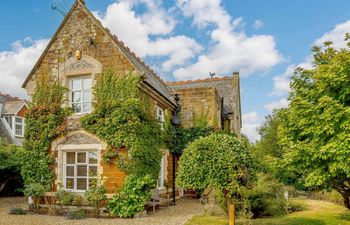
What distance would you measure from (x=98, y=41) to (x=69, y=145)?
5212mm

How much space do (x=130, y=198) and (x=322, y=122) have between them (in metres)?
8.19

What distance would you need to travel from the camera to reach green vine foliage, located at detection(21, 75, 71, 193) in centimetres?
1596

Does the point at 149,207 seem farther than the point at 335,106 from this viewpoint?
Yes

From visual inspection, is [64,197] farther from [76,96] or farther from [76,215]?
[76,96]

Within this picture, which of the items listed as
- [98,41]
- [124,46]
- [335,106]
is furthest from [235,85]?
[335,106]

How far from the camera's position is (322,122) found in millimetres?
11539

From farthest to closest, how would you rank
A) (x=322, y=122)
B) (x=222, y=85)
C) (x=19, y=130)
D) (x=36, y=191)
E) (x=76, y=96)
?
(x=19, y=130) < (x=222, y=85) < (x=76, y=96) < (x=36, y=191) < (x=322, y=122)

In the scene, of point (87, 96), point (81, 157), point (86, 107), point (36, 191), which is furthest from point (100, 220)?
point (87, 96)

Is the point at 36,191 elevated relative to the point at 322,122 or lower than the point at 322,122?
lower

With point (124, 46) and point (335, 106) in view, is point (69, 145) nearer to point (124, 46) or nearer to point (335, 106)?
point (124, 46)

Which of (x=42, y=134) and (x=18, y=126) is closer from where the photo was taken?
(x=42, y=134)

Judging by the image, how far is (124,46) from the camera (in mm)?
18625

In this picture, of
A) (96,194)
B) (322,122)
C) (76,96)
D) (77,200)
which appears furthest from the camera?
(76,96)

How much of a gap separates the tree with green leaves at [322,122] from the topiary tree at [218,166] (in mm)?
2765
